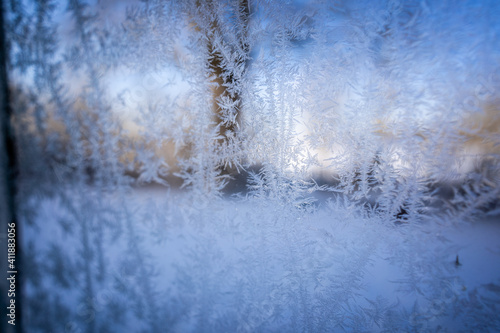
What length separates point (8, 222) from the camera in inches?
24.7

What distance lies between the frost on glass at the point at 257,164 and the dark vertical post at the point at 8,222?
1.0 inches

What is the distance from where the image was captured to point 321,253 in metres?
0.51

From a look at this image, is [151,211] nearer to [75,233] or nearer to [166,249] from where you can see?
[166,249]

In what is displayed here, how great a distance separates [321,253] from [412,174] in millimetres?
266

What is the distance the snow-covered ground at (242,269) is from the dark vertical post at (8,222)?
40mm

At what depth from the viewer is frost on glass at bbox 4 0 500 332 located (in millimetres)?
418

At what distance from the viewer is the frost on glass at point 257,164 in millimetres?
418

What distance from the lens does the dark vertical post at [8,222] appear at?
0.60m

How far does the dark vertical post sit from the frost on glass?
0.09ft

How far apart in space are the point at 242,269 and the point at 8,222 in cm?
71

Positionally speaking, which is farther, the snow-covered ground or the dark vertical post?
the dark vertical post

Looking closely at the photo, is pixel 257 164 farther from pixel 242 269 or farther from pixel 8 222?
pixel 8 222

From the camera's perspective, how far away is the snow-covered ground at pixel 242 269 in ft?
1.46

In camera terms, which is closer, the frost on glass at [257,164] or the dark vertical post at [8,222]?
the frost on glass at [257,164]
